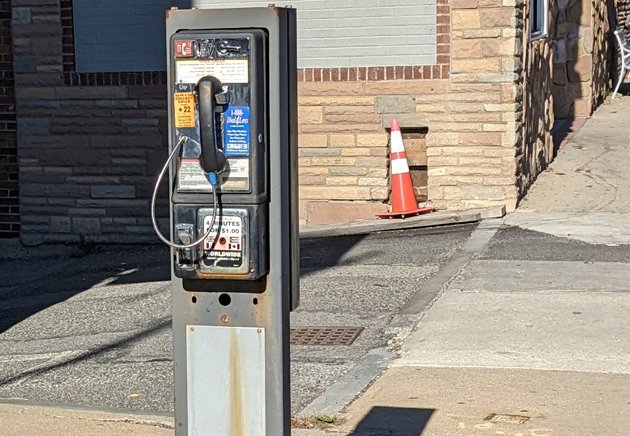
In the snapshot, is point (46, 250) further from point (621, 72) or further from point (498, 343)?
point (621, 72)

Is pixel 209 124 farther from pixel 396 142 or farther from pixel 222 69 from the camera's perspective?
pixel 396 142

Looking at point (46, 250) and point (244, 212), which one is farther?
point (46, 250)

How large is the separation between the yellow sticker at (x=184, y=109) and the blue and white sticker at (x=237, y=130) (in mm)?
130

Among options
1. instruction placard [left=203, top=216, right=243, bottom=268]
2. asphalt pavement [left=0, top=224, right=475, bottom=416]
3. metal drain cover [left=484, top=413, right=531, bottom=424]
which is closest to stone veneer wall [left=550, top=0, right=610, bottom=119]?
asphalt pavement [left=0, top=224, right=475, bottom=416]

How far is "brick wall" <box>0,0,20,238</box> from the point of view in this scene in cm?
1266

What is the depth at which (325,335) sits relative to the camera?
25.4ft

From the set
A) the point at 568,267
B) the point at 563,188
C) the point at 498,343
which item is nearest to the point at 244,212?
the point at 498,343

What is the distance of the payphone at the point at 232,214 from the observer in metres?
4.32

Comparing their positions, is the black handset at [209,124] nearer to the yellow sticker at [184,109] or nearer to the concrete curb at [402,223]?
the yellow sticker at [184,109]

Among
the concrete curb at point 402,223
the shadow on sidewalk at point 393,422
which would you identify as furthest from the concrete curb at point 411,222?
the shadow on sidewalk at point 393,422

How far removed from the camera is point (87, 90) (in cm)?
1245

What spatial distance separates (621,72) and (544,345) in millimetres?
11630

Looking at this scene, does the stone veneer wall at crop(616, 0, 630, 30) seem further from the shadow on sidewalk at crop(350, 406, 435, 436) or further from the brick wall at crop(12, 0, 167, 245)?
the shadow on sidewalk at crop(350, 406, 435, 436)

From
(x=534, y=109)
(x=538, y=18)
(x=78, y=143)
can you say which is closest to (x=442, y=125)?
(x=534, y=109)
